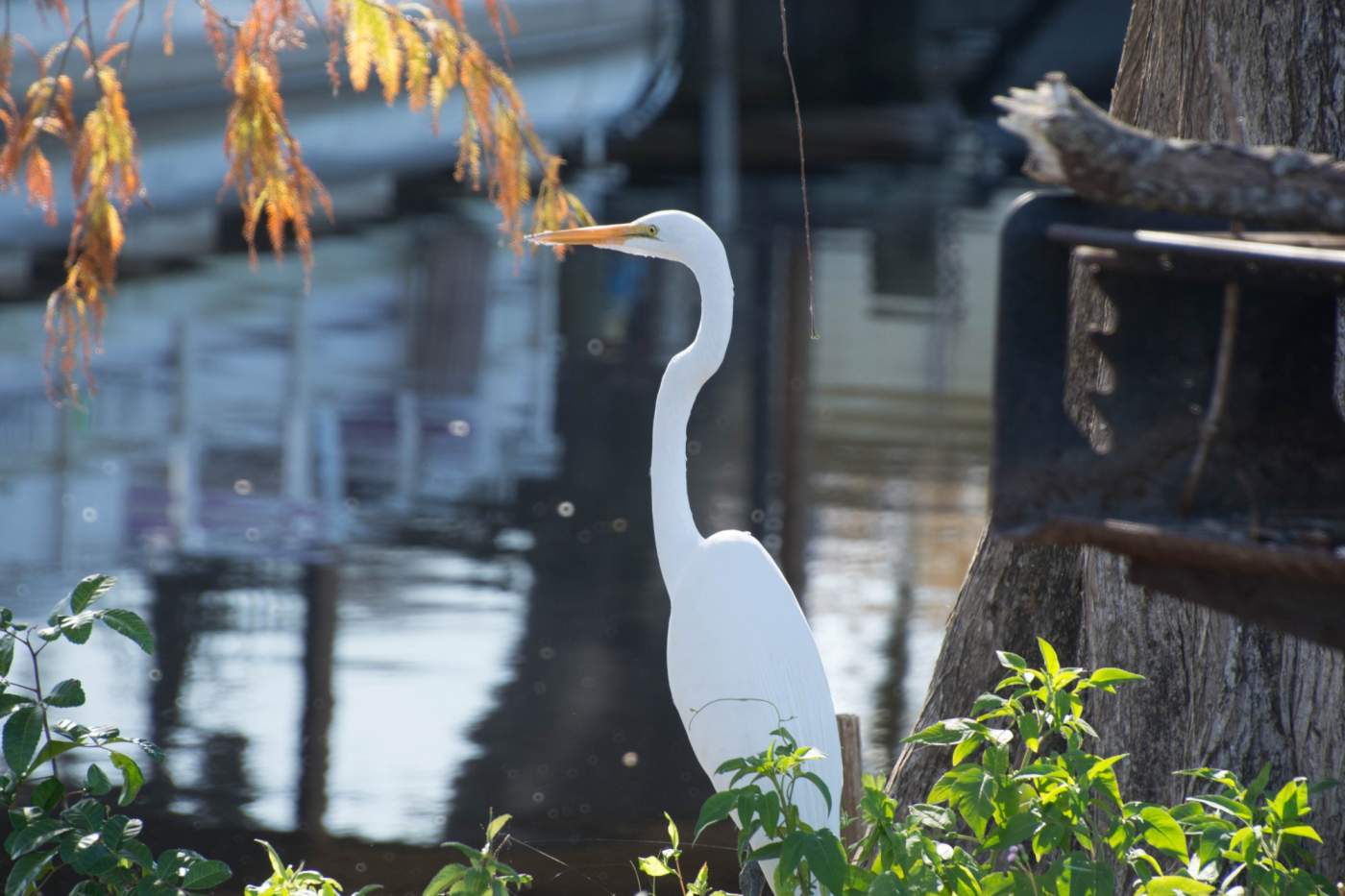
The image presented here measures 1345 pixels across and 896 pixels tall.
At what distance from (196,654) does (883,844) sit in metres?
3.50

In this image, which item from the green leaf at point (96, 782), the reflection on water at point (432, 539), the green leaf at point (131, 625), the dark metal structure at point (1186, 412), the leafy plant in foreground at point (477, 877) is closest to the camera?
the dark metal structure at point (1186, 412)

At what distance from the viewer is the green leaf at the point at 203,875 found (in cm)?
209

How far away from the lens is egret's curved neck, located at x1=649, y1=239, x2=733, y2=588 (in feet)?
9.41

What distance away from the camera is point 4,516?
A: 628cm

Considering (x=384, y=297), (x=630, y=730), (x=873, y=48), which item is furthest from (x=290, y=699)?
(x=873, y=48)

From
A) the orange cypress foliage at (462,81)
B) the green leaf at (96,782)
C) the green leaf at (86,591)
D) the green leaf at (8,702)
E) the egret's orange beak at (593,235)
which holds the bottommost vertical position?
the green leaf at (96,782)

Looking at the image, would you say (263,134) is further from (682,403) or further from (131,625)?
(131,625)

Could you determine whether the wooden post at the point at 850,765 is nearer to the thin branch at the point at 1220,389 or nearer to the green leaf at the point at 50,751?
the green leaf at the point at 50,751

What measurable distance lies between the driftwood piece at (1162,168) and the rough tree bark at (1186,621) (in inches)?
51.3

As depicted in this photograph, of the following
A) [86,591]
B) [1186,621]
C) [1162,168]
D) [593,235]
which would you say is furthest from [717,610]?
[1162,168]

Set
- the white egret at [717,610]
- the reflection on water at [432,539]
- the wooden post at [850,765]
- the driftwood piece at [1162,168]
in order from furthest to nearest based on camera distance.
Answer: the reflection on water at [432,539] < the wooden post at [850,765] < the white egret at [717,610] < the driftwood piece at [1162,168]

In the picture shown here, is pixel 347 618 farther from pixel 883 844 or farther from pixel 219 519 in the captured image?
pixel 883 844

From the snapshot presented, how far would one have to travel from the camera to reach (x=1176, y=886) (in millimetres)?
1771

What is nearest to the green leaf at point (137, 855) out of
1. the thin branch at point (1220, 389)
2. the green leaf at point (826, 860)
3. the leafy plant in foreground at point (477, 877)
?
the leafy plant in foreground at point (477, 877)
